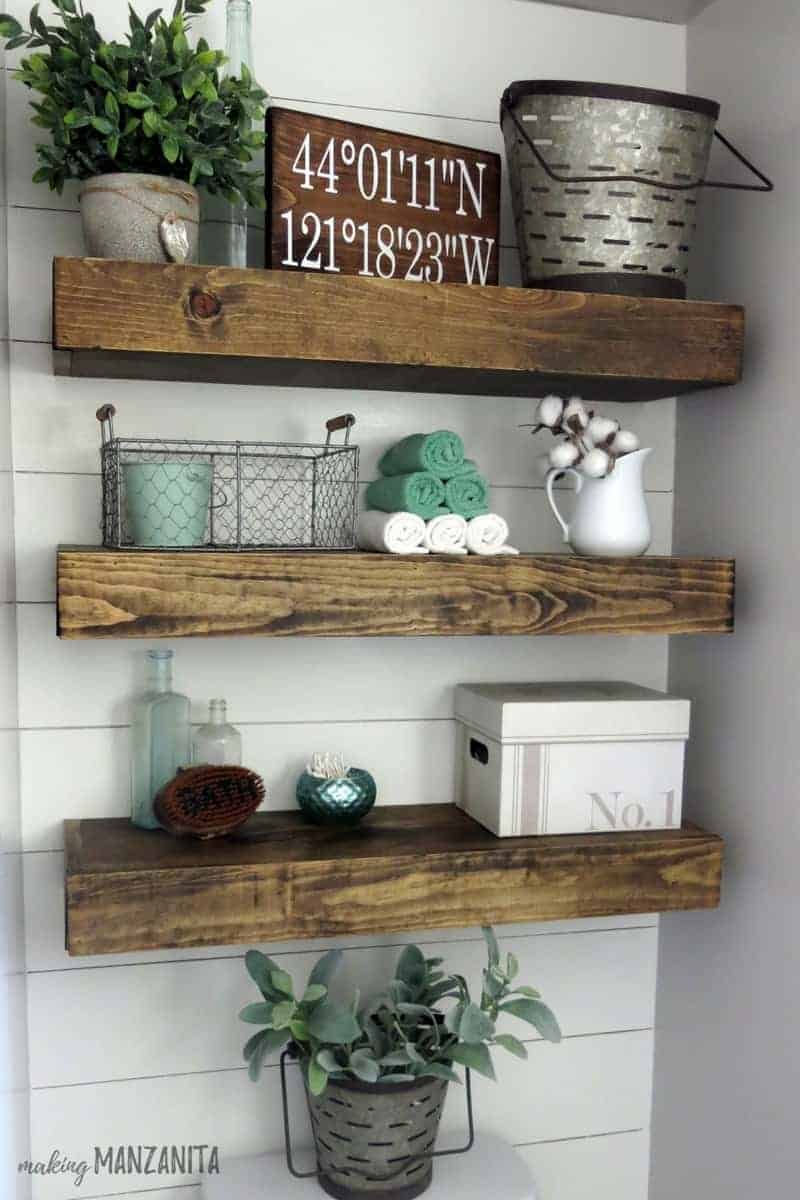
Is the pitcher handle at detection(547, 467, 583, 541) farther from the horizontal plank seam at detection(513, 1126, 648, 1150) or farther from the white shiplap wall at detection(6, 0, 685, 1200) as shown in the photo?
the horizontal plank seam at detection(513, 1126, 648, 1150)

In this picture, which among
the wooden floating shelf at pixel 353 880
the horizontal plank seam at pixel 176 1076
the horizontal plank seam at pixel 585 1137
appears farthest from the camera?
the horizontal plank seam at pixel 585 1137

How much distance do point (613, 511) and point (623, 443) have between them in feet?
0.29

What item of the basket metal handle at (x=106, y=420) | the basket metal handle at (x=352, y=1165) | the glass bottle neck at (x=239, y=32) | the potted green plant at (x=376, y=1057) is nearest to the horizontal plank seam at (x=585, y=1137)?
the basket metal handle at (x=352, y=1165)

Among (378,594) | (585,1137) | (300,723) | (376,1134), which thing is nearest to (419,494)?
(378,594)

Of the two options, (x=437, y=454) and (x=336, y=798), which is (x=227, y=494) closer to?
(x=437, y=454)

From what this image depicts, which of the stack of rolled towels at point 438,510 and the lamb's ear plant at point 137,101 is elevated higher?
the lamb's ear plant at point 137,101

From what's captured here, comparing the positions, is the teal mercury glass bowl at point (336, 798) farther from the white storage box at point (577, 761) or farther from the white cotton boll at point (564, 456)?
the white cotton boll at point (564, 456)

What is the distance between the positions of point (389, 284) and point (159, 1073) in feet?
3.59

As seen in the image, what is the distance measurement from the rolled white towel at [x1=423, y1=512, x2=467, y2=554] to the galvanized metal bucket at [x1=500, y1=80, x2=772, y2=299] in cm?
32

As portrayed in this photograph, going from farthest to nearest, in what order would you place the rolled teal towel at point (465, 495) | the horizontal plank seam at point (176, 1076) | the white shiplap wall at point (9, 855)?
the horizontal plank seam at point (176, 1076), the rolled teal towel at point (465, 495), the white shiplap wall at point (9, 855)

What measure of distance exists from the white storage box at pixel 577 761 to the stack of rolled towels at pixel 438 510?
22cm

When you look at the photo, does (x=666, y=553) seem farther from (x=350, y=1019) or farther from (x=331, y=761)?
(x=350, y=1019)

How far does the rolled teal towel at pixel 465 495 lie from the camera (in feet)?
4.74

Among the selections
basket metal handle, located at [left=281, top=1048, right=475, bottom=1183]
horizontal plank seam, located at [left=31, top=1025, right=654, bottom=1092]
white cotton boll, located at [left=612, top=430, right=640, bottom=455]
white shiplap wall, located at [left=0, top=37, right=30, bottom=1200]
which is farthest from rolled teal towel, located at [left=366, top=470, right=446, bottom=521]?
horizontal plank seam, located at [left=31, top=1025, right=654, bottom=1092]
